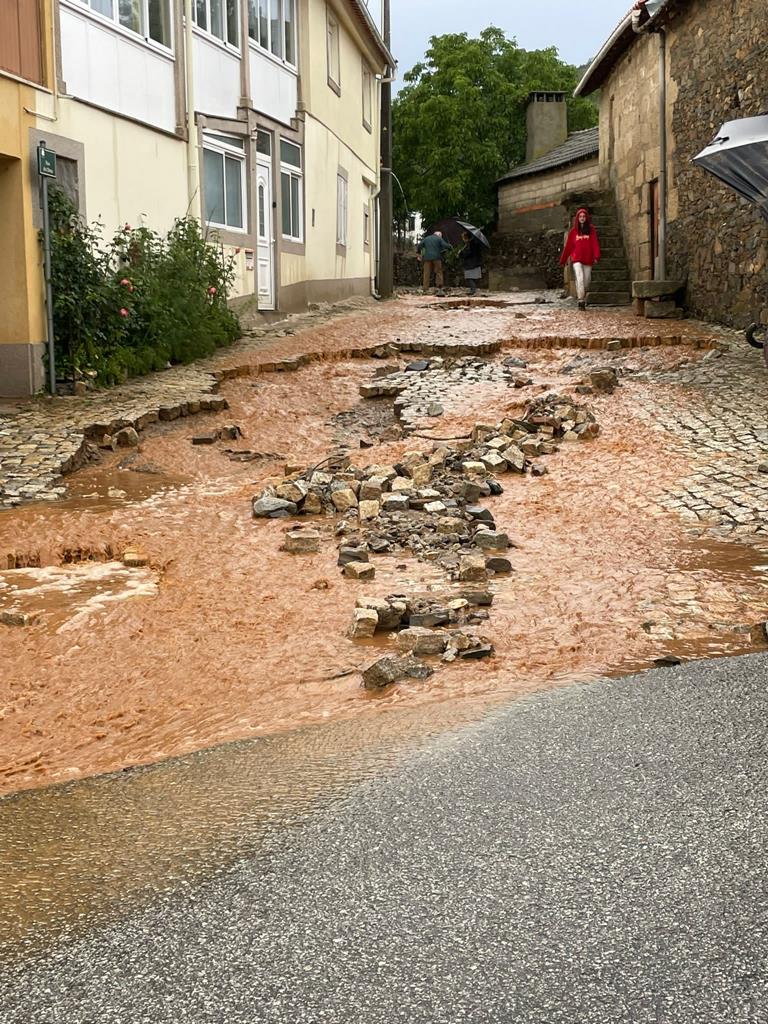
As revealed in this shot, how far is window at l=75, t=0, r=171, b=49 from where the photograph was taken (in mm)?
13297

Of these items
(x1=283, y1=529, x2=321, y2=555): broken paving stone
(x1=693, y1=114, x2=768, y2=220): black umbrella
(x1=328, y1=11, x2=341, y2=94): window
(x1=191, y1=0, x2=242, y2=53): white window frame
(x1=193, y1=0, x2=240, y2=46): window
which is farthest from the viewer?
(x1=328, y1=11, x2=341, y2=94): window

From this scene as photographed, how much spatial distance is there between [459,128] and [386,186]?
539 inches

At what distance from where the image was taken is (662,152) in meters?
18.0

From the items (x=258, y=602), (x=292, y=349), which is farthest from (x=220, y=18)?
(x=258, y=602)

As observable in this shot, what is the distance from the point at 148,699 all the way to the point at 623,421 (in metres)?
6.77

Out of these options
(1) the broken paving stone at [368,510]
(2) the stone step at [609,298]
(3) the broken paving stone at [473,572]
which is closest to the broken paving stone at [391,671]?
(3) the broken paving stone at [473,572]

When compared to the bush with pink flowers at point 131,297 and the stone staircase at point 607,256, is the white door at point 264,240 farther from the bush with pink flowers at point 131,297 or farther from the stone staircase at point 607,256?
the stone staircase at point 607,256

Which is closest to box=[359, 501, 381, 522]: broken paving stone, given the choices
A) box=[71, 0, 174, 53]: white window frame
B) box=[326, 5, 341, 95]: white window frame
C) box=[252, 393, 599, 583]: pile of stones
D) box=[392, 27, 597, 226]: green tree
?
box=[252, 393, 599, 583]: pile of stones

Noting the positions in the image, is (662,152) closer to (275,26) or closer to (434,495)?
(275,26)

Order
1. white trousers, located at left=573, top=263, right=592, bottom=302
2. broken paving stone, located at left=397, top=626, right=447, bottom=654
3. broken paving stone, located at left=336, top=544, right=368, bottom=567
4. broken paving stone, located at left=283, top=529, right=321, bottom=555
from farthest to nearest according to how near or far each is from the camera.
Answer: white trousers, located at left=573, top=263, right=592, bottom=302 < broken paving stone, located at left=283, top=529, right=321, bottom=555 < broken paving stone, located at left=336, top=544, right=368, bottom=567 < broken paving stone, located at left=397, top=626, right=447, bottom=654

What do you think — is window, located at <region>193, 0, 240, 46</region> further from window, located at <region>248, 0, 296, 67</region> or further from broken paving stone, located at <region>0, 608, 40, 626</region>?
broken paving stone, located at <region>0, 608, 40, 626</region>

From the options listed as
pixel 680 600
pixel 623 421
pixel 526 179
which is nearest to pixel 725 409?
pixel 623 421

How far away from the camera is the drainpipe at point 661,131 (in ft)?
57.6

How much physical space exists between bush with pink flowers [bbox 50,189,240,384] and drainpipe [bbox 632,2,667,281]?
287 inches
